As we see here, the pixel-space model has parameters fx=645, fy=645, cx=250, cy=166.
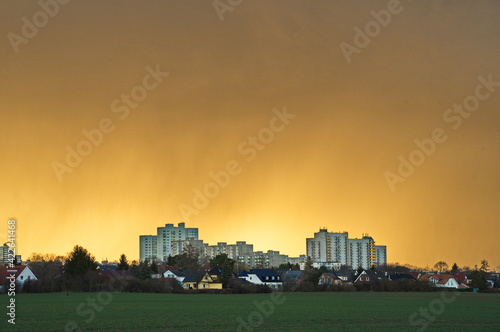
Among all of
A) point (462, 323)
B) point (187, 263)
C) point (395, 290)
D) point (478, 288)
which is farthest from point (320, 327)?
point (187, 263)

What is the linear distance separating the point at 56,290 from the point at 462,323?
2378 inches

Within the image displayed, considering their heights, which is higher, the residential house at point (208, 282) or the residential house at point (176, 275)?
the residential house at point (176, 275)

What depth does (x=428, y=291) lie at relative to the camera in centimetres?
10625

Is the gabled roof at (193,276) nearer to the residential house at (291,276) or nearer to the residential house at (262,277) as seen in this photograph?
the residential house at (262,277)

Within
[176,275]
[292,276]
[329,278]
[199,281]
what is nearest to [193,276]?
[199,281]

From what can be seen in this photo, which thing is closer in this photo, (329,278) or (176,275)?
(176,275)

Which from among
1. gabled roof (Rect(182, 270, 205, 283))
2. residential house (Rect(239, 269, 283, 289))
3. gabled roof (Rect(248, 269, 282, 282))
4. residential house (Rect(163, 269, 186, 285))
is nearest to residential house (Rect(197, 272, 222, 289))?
gabled roof (Rect(182, 270, 205, 283))

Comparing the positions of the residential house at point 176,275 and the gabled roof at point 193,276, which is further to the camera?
the residential house at point 176,275

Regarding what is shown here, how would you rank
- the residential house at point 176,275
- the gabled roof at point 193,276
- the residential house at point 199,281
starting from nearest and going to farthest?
the residential house at point 199,281 < the gabled roof at point 193,276 < the residential house at point 176,275

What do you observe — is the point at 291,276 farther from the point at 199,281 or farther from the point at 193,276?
the point at 199,281

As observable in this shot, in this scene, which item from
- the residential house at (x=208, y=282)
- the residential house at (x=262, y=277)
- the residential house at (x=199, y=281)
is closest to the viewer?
the residential house at (x=208, y=282)

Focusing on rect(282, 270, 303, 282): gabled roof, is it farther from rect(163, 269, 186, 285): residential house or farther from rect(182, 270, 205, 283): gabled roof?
rect(163, 269, 186, 285): residential house

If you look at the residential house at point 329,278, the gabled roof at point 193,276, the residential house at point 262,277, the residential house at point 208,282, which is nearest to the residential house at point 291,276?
the residential house at point 262,277

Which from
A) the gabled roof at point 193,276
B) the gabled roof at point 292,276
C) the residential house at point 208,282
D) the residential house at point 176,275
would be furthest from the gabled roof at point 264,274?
the residential house at point 208,282
